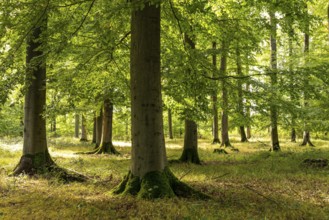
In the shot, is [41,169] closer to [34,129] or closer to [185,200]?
[34,129]

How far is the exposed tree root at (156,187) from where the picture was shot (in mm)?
7117

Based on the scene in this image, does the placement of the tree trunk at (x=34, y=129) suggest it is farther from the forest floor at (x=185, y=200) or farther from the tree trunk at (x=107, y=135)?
the tree trunk at (x=107, y=135)

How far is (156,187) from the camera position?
7.18 m

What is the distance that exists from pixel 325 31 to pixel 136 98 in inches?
819

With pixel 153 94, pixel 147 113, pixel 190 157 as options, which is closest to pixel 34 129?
pixel 147 113

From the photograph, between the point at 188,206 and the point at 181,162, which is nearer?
the point at 188,206

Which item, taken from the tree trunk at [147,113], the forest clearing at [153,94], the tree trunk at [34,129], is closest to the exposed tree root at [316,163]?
the forest clearing at [153,94]

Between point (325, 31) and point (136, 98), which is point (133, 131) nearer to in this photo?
point (136, 98)

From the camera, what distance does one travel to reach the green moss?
7.07m

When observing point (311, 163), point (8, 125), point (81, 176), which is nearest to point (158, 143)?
point (81, 176)

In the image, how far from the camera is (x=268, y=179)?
408 inches

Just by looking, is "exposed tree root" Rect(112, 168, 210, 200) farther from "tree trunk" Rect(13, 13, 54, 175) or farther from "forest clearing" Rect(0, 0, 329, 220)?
"tree trunk" Rect(13, 13, 54, 175)

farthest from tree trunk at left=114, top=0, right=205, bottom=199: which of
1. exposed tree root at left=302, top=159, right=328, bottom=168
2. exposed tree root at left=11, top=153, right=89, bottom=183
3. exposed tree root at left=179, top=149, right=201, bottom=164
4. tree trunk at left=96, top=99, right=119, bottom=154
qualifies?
tree trunk at left=96, top=99, right=119, bottom=154

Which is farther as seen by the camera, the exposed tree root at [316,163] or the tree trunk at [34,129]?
the exposed tree root at [316,163]
